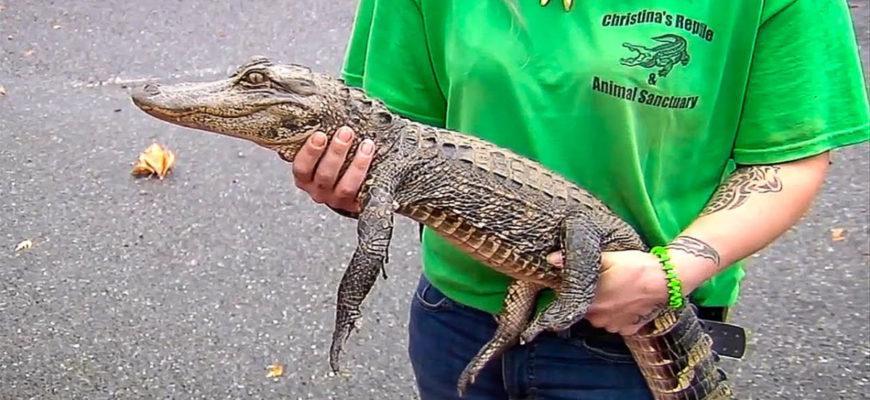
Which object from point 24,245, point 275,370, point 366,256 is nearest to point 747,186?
point 366,256

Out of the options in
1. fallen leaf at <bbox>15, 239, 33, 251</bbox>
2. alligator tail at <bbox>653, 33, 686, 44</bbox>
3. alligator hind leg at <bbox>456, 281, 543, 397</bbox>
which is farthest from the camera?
fallen leaf at <bbox>15, 239, 33, 251</bbox>

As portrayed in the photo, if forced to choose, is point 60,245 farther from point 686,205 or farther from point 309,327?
point 686,205

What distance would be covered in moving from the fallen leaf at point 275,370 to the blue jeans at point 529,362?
184cm

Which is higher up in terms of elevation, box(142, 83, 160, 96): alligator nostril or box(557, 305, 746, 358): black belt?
box(142, 83, 160, 96): alligator nostril

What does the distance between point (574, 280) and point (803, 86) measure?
436 millimetres

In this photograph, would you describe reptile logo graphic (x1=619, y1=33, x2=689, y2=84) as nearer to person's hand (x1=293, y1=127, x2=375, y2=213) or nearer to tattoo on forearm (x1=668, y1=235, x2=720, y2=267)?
tattoo on forearm (x1=668, y1=235, x2=720, y2=267)

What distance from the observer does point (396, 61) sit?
1.86 metres

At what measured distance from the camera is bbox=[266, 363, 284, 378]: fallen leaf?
148 inches

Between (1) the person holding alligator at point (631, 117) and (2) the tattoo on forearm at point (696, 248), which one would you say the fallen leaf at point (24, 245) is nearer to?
(1) the person holding alligator at point (631, 117)

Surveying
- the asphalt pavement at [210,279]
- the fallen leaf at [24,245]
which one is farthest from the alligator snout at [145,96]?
the fallen leaf at [24,245]

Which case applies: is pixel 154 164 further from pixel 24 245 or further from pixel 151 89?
pixel 151 89

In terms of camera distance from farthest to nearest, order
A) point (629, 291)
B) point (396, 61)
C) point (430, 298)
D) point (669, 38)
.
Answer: point (430, 298), point (396, 61), point (629, 291), point (669, 38)

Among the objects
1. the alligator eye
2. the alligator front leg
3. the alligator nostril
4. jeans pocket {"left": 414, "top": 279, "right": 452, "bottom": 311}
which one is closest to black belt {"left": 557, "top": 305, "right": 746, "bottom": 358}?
jeans pocket {"left": 414, "top": 279, "right": 452, "bottom": 311}

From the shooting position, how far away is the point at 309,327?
4.04 m
